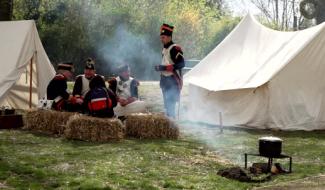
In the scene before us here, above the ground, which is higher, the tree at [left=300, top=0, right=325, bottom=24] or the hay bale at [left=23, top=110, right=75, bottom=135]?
the tree at [left=300, top=0, right=325, bottom=24]

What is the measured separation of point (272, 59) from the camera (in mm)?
8984

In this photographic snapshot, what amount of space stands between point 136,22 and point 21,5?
14.5 ft

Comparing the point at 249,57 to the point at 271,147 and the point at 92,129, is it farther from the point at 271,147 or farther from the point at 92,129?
the point at 271,147

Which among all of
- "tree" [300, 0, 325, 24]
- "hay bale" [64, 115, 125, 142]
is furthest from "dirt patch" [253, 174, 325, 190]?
"tree" [300, 0, 325, 24]

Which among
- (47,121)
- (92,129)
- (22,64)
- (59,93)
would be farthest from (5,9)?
(92,129)

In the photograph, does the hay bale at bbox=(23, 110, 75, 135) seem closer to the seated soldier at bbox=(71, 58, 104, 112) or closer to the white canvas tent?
the seated soldier at bbox=(71, 58, 104, 112)

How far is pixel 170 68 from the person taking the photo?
305 inches

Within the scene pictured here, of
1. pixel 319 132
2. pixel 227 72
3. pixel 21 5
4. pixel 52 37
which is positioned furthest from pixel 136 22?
pixel 319 132

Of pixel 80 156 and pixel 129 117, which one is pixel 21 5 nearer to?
pixel 129 117

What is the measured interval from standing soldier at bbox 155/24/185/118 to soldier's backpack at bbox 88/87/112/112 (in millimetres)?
1083

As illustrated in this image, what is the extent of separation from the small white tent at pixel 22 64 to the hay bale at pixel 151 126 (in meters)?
2.36

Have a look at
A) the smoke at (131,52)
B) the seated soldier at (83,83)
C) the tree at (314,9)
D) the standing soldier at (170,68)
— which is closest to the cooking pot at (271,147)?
the standing soldier at (170,68)

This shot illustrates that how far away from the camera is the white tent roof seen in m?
8.74

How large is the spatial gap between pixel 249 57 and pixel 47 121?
12.5ft
